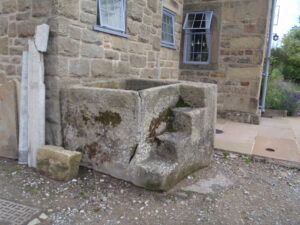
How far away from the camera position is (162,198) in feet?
8.19

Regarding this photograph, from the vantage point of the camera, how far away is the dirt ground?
7.26 ft

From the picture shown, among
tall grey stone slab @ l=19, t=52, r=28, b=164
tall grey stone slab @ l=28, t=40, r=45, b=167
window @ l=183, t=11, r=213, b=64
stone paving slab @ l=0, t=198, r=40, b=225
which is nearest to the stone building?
window @ l=183, t=11, r=213, b=64

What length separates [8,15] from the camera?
3283 mm

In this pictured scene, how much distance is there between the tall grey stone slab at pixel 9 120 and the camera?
10.3 feet

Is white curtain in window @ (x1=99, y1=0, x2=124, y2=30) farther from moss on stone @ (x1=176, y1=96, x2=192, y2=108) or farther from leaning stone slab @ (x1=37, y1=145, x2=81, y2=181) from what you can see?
leaning stone slab @ (x1=37, y1=145, x2=81, y2=181)

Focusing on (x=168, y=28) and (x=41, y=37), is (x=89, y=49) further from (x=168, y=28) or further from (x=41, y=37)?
(x=168, y=28)

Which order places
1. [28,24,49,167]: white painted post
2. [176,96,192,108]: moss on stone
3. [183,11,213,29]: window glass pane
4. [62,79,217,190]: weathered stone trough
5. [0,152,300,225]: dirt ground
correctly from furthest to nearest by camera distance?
1. [183,11,213,29]: window glass pane
2. [176,96,192,108]: moss on stone
3. [28,24,49,167]: white painted post
4. [62,79,217,190]: weathered stone trough
5. [0,152,300,225]: dirt ground

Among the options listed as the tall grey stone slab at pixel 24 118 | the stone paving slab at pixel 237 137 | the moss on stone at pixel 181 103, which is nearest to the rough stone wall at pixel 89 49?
the tall grey stone slab at pixel 24 118

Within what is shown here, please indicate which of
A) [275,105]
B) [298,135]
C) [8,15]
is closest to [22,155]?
[8,15]

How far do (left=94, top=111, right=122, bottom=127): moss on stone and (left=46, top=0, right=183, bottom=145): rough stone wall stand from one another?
1.92 feet

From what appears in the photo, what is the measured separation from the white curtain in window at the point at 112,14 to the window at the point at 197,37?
2.68m

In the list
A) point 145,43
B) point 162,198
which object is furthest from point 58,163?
point 145,43

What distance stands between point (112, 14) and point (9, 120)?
1951mm

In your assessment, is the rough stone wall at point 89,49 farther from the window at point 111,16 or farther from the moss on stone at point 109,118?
the moss on stone at point 109,118
